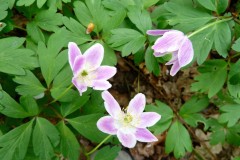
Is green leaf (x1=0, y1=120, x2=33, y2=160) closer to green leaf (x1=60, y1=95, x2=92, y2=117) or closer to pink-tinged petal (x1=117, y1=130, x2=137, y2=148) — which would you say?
green leaf (x1=60, y1=95, x2=92, y2=117)

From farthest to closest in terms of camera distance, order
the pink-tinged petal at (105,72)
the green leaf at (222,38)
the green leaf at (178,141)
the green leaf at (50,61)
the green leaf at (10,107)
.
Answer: the green leaf at (178,141)
the green leaf at (222,38)
the green leaf at (50,61)
the green leaf at (10,107)
the pink-tinged petal at (105,72)

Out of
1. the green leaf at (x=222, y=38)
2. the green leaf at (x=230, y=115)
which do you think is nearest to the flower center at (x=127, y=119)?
the green leaf at (x=222, y=38)

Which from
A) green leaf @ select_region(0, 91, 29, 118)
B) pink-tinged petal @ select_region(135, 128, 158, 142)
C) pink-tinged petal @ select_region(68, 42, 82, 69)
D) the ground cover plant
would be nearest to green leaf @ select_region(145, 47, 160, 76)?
the ground cover plant

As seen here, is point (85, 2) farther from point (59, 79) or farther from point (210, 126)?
point (210, 126)

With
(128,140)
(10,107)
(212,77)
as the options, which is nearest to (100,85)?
(128,140)

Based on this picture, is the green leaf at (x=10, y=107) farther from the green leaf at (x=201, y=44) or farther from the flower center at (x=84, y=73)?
the green leaf at (x=201, y=44)

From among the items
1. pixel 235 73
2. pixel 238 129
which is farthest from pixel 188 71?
pixel 235 73

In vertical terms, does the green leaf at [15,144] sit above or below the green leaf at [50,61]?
below
